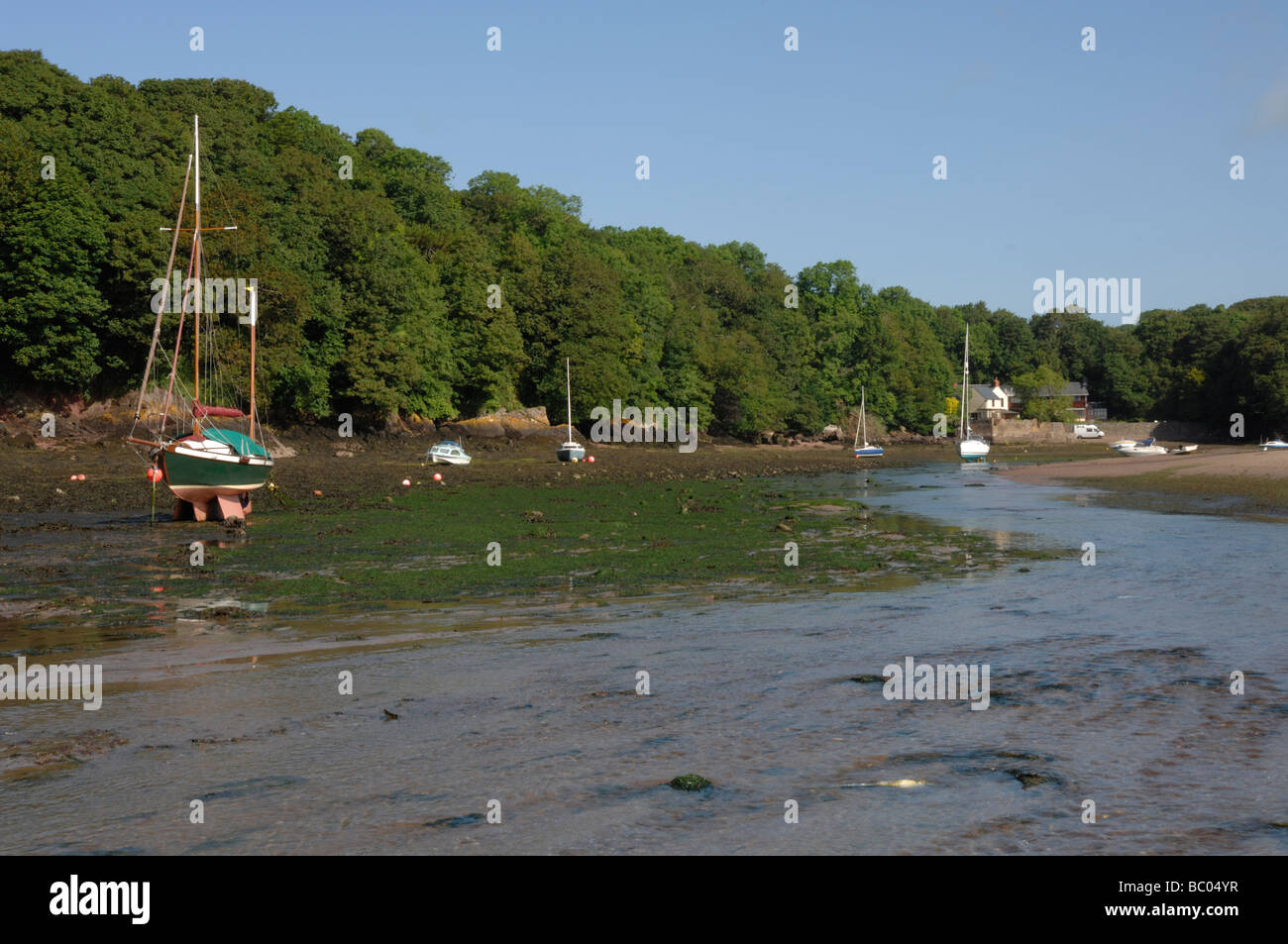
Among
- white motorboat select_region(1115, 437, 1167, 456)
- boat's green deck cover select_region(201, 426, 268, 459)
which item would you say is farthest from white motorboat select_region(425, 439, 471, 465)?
white motorboat select_region(1115, 437, 1167, 456)

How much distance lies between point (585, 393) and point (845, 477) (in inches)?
1402

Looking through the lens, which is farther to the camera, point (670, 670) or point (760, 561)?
point (760, 561)

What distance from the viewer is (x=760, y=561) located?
2191 centimetres

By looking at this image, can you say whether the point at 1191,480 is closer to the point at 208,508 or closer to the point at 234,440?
the point at 234,440

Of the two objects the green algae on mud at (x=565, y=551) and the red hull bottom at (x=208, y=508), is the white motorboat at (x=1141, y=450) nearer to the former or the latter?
the green algae on mud at (x=565, y=551)

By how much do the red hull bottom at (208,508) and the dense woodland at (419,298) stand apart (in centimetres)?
2919

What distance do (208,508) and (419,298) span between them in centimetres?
5403

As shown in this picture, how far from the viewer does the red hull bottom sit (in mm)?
29547

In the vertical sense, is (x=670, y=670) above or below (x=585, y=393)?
below

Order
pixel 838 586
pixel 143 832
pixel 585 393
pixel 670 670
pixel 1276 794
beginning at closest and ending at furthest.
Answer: pixel 143 832
pixel 1276 794
pixel 670 670
pixel 838 586
pixel 585 393

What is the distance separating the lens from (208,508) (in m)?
29.9

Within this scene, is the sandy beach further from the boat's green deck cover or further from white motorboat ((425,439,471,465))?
white motorboat ((425,439,471,465))

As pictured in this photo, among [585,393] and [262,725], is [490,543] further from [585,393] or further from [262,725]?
[585,393]

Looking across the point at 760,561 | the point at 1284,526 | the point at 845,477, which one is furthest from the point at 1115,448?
the point at 760,561
